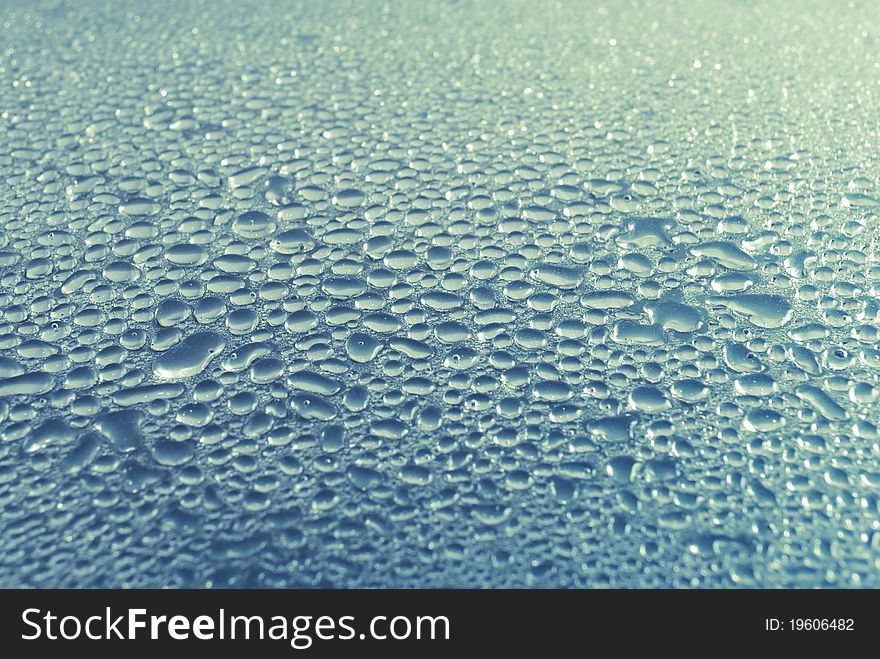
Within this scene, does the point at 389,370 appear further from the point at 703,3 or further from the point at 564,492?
the point at 703,3

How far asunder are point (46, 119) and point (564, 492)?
64cm

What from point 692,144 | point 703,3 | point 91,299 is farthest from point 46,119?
A: point 703,3

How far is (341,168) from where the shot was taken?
2.39 feet

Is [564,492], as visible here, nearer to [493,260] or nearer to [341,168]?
[493,260]

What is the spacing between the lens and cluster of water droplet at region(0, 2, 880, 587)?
1.51 feet

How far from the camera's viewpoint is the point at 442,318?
0.57 m

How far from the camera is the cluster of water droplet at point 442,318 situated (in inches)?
18.1

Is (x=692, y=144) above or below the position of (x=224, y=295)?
above

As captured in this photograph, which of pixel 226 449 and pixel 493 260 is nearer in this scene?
pixel 226 449
